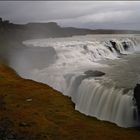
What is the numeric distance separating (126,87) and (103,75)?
261 inches

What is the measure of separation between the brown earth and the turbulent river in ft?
8.06

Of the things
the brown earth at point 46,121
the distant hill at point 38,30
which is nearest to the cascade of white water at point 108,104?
the brown earth at point 46,121

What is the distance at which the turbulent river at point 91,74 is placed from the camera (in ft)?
70.2

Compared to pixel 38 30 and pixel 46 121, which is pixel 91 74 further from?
pixel 38 30

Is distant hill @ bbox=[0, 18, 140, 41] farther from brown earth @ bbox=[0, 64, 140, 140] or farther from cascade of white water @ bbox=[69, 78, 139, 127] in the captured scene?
brown earth @ bbox=[0, 64, 140, 140]

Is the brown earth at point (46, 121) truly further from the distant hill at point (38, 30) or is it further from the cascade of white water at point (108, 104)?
the distant hill at point (38, 30)

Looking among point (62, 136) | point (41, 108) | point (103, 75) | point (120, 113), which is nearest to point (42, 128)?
point (62, 136)

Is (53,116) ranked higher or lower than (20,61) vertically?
higher

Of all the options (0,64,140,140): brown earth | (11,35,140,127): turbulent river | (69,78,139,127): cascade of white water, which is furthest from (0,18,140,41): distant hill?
(0,64,140,140): brown earth

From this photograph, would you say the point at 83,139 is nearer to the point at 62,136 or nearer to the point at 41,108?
the point at 62,136

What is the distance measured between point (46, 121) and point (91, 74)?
15.2 metres

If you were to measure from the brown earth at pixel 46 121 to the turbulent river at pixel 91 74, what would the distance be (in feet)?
8.06

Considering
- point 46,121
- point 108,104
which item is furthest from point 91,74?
point 46,121

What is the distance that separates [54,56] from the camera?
152ft
